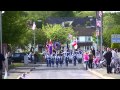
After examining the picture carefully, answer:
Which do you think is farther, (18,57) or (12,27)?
(18,57)

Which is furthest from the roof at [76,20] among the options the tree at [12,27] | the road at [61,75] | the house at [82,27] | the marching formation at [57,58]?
the road at [61,75]

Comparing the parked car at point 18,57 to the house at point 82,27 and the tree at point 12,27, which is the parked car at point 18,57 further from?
the house at point 82,27

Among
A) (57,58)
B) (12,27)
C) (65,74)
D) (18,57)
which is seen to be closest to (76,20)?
(18,57)

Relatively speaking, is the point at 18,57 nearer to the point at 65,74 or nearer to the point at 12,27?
the point at 12,27

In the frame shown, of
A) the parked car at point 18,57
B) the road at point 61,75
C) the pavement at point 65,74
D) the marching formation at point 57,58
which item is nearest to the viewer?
the pavement at point 65,74

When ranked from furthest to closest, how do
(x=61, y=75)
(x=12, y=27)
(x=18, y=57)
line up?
(x=18, y=57) < (x=12, y=27) < (x=61, y=75)

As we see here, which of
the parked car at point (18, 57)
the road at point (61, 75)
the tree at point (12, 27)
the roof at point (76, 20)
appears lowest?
the road at point (61, 75)

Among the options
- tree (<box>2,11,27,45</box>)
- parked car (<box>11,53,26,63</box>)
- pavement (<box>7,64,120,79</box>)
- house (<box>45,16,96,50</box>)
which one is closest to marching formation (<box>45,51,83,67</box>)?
tree (<box>2,11,27,45</box>)

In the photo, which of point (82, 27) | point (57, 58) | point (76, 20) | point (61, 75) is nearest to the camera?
point (61, 75)

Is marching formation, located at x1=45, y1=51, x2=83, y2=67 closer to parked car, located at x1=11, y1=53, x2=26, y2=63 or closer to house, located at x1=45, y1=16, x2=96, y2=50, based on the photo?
parked car, located at x1=11, y1=53, x2=26, y2=63

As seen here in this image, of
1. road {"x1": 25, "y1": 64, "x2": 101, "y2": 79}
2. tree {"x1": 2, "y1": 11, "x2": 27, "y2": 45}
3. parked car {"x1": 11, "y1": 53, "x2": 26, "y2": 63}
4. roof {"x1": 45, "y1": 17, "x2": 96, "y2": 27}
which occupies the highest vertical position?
roof {"x1": 45, "y1": 17, "x2": 96, "y2": 27}
